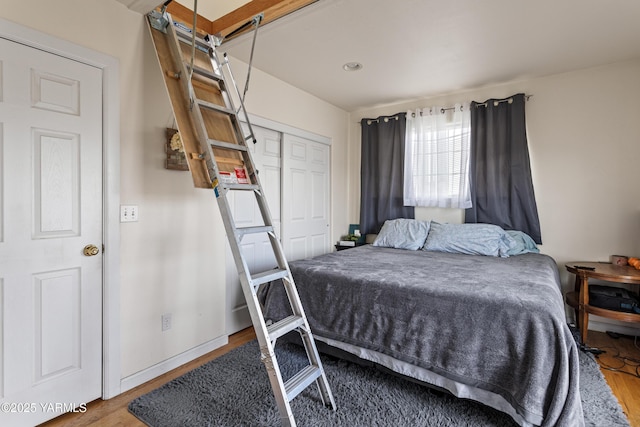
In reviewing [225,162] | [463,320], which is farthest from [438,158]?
[225,162]

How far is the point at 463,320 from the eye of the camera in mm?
1661

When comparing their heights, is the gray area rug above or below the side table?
below

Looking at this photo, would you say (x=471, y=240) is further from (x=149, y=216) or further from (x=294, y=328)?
(x=149, y=216)

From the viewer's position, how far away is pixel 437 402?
1807mm

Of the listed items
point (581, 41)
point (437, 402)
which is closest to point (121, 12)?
point (437, 402)

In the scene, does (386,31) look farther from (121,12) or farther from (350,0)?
(121,12)

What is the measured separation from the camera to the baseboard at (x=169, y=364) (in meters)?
2.00

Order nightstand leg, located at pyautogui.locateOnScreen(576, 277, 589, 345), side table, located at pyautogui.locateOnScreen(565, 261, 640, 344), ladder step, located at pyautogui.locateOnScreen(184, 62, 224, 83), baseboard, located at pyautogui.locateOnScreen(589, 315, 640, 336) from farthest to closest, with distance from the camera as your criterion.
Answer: baseboard, located at pyautogui.locateOnScreen(589, 315, 640, 336)
nightstand leg, located at pyautogui.locateOnScreen(576, 277, 589, 345)
side table, located at pyautogui.locateOnScreen(565, 261, 640, 344)
ladder step, located at pyautogui.locateOnScreen(184, 62, 224, 83)

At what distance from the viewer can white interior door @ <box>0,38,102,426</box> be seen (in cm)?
156

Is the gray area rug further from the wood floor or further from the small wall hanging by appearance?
the small wall hanging

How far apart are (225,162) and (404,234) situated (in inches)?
91.5

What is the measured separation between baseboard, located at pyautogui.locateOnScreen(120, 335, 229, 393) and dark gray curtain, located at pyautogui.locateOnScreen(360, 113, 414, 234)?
7.82 feet

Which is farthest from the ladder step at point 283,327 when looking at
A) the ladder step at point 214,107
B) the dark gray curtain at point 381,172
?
the dark gray curtain at point 381,172

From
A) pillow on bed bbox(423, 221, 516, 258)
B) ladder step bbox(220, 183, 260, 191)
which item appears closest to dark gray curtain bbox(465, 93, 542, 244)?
pillow on bed bbox(423, 221, 516, 258)
